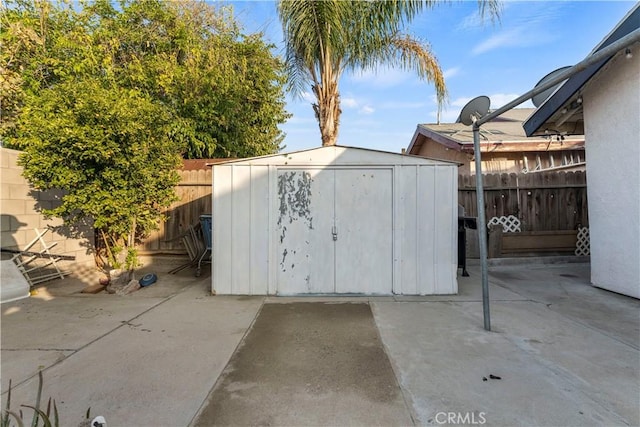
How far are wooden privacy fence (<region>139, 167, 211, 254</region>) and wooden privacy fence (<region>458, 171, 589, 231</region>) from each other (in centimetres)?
669

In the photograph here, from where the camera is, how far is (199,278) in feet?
20.9

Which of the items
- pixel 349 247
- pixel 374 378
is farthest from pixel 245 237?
pixel 374 378

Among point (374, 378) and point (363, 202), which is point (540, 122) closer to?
point (363, 202)

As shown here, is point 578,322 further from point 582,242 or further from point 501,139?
point 501,139

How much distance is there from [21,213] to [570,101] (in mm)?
10050

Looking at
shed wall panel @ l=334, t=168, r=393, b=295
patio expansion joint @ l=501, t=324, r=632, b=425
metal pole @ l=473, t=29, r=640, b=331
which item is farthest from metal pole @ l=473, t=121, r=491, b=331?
shed wall panel @ l=334, t=168, r=393, b=295

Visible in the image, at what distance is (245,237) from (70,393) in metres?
2.97

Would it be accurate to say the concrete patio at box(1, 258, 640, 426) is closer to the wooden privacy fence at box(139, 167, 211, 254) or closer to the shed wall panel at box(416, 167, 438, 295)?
the shed wall panel at box(416, 167, 438, 295)

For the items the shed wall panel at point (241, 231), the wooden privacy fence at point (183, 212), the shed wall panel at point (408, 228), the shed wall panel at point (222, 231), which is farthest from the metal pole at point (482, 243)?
the wooden privacy fence at point (183, 212)

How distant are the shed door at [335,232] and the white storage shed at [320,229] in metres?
0.02

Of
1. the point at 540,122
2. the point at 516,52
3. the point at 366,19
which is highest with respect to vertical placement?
the point at 366,19

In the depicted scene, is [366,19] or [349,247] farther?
[366,19]

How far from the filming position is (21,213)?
5480mm

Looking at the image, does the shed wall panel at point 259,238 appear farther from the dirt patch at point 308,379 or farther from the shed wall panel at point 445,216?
the shed wall panel at point 445,216
